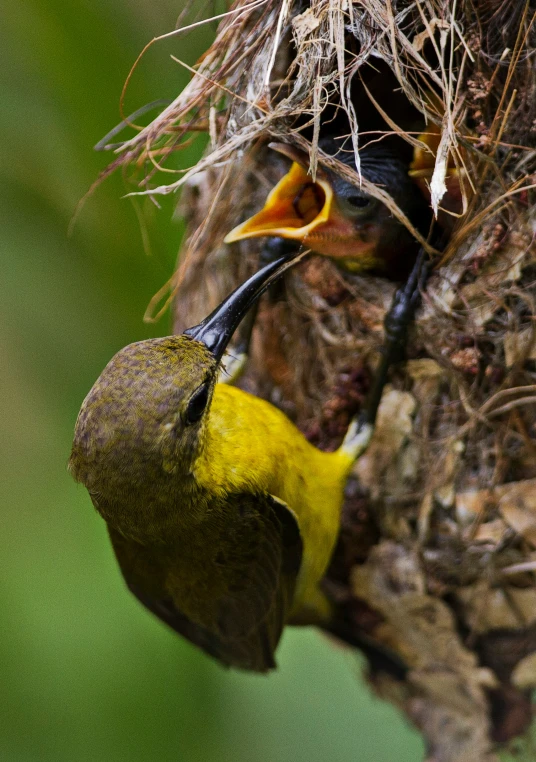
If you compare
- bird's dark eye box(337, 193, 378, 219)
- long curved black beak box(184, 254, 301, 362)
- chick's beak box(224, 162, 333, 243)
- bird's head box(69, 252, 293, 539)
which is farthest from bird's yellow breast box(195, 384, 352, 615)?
bird's dark eye box(337, 193, 378, 219)

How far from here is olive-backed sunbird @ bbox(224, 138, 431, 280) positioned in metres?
2.04

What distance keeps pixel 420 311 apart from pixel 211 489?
747 millimetres

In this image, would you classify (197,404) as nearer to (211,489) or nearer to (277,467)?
(211,489)

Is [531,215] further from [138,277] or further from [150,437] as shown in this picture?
[138,277]

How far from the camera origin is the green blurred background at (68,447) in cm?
236

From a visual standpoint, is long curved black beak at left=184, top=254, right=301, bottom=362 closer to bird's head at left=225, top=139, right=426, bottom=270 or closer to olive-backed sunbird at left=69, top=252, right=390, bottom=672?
olive-backed sunbird at left=69, top=252, right=390, bottom=672

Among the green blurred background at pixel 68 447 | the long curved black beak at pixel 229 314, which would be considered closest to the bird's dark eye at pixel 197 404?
the long curved black beak at pixel 229 314

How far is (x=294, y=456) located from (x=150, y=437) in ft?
1.84

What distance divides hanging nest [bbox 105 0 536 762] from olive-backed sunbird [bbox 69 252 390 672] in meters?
0.20

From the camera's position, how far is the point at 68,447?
113 inches

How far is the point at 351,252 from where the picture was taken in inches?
83.9

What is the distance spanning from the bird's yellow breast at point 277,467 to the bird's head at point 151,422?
0.35ft

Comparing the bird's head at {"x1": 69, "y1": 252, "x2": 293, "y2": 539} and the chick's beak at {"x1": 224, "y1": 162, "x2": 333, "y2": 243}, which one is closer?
the bird's head at {"x1": 69, "y1": 252, "x2": 293, "y2": 539}

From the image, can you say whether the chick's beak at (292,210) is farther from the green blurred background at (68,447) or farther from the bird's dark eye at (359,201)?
the green blurred background at (68,447)
